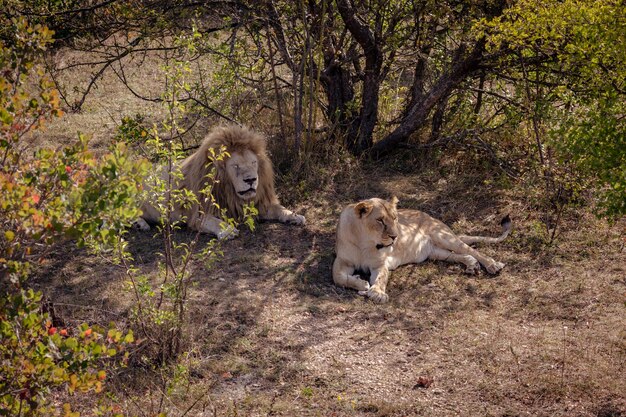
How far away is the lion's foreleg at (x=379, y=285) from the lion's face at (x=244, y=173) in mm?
1591

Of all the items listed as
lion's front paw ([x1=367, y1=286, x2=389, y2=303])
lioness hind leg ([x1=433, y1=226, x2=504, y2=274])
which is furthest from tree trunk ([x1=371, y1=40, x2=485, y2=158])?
lion's front paw ([x1=367, y1=286, x2=389, y2=303])

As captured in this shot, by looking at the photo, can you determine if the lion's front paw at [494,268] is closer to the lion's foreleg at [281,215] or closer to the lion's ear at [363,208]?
the lion's ear at [363,208]

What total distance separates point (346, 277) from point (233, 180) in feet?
5.74

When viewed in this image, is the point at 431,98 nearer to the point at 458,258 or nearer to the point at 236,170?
the point at 458,258

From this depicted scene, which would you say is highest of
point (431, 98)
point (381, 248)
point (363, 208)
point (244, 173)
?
point (431, 98)

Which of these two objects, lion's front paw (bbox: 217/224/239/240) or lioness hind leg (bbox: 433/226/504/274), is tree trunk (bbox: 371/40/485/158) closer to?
lioness hind leg (bbox: 433/226/504/274)

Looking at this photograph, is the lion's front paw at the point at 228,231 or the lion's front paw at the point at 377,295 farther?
the lion's front paw at the point at 377,295

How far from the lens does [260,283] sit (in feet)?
22.3

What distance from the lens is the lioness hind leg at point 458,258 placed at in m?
7.22

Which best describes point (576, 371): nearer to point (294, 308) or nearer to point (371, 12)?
point (294, 308)

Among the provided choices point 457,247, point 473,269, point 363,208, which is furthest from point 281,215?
point 473,269

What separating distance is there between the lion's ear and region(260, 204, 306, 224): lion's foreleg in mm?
1267

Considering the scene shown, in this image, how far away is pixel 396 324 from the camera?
6.14 metres

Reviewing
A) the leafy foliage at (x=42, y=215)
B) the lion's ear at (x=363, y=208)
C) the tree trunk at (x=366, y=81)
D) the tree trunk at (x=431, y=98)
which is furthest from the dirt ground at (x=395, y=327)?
the tree trunk at (x=366, y=81)
